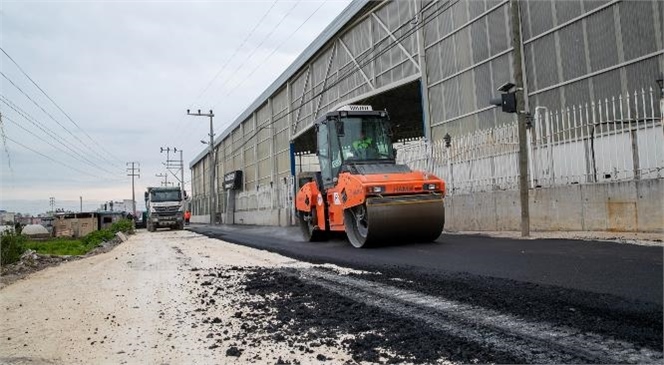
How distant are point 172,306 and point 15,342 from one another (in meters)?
1.48

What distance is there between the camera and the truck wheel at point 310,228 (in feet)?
41.8

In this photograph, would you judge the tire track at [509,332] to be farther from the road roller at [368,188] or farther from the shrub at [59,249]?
the shrub at [59,249]

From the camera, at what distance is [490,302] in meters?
4.55

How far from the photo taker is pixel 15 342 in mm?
4141

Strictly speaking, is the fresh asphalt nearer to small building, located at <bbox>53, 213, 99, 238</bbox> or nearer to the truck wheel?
the truck wheel

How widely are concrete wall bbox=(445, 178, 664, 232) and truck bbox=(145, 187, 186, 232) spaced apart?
74.1 feet

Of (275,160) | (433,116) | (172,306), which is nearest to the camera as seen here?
(172,306)

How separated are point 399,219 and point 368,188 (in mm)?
871

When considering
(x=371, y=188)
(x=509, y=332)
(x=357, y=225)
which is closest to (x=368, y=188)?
(x=371, y=188)

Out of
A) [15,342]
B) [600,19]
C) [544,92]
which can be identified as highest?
[600,19]

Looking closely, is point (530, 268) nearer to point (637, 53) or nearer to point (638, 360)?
point (638, 360)

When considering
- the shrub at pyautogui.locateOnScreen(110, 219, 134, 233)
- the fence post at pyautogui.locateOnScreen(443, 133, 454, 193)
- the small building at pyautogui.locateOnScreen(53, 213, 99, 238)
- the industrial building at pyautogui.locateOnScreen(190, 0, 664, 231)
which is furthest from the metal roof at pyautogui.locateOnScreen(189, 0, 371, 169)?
the small building at pyautogui.locateOnScreen(53, 213, 99, 238)

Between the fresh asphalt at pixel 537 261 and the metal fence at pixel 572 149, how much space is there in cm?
248

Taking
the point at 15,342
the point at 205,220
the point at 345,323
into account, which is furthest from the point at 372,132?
the point at 205,220
